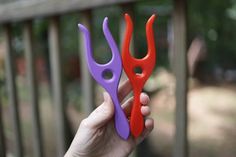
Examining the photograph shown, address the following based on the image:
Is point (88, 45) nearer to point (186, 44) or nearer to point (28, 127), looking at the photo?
point (186, 44)

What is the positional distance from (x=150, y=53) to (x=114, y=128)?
20 centimetres

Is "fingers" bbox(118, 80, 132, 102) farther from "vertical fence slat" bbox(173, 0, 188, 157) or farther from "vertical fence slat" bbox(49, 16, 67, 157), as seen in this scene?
"vertical fence slat" bbox(49, 16, 67, 157)

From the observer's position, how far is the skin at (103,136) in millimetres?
831

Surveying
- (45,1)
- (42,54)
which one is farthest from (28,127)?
(45,1)

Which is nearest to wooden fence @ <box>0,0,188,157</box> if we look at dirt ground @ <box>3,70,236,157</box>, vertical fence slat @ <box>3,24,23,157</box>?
vertical fence slat @ <box>3,24,23,157</box>

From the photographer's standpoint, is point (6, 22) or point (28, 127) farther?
point (28, 127)

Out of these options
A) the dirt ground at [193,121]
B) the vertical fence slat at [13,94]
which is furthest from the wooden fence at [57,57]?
the dirt ground at [193,121]

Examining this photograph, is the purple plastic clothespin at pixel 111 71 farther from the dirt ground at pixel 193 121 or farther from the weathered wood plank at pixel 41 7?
the dirt ground at pixel 193 121

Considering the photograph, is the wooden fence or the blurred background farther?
the blurred background

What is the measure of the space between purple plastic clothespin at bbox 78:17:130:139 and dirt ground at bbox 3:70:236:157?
1.22 m

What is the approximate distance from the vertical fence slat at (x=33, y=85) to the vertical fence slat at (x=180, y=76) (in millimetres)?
607

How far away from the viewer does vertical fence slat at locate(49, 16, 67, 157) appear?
135 cm

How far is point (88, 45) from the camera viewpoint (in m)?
0.75

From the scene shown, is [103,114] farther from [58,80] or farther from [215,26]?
[215,26]
